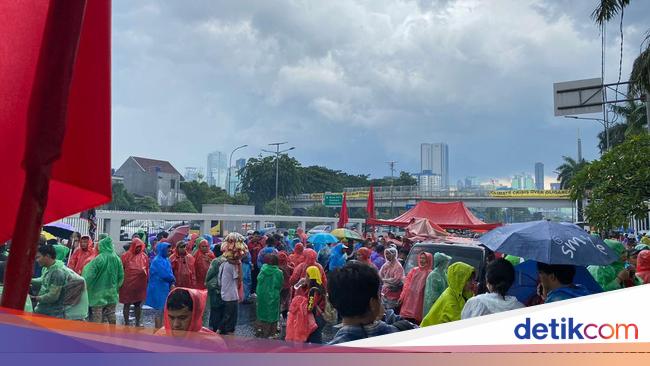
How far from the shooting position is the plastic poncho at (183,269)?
8.52 meters

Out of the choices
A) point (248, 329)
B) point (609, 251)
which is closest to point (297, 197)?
point (248, 329)

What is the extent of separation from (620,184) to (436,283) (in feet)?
8.94

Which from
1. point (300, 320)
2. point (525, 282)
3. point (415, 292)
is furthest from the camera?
point (415, 292)

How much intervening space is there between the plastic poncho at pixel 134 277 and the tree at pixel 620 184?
6623mm

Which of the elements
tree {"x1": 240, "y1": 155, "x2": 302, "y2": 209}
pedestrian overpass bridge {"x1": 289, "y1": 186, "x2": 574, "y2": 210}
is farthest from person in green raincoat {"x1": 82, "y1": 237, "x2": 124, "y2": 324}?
tree {"x1": 240, "y1": 155, "x2": 302, "y2": 209}

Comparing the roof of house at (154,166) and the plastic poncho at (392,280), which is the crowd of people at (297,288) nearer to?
the plastic poncho at (392,280)

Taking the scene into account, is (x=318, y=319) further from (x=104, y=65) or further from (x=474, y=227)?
(x=474, y=227)

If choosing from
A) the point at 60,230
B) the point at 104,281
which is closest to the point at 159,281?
the point at 104,281

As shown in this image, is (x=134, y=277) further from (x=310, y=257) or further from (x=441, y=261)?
(x=441, y=261)

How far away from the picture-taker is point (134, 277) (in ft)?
25.2

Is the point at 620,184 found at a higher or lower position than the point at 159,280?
higher

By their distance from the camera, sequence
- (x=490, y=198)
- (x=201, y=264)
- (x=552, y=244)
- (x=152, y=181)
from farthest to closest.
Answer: (x=152, y=181) → (x=490, y=198) → (x=201, y=264) → (x=552, y=244)

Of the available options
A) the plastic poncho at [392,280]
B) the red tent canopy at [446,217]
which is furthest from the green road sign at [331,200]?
the plastic poncho at [392,280]

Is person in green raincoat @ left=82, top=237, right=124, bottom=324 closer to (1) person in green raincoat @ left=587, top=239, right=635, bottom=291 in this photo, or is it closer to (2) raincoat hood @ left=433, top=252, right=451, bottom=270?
(2) raincoat hood @ left=433, top=252, right=451, bottom=270
